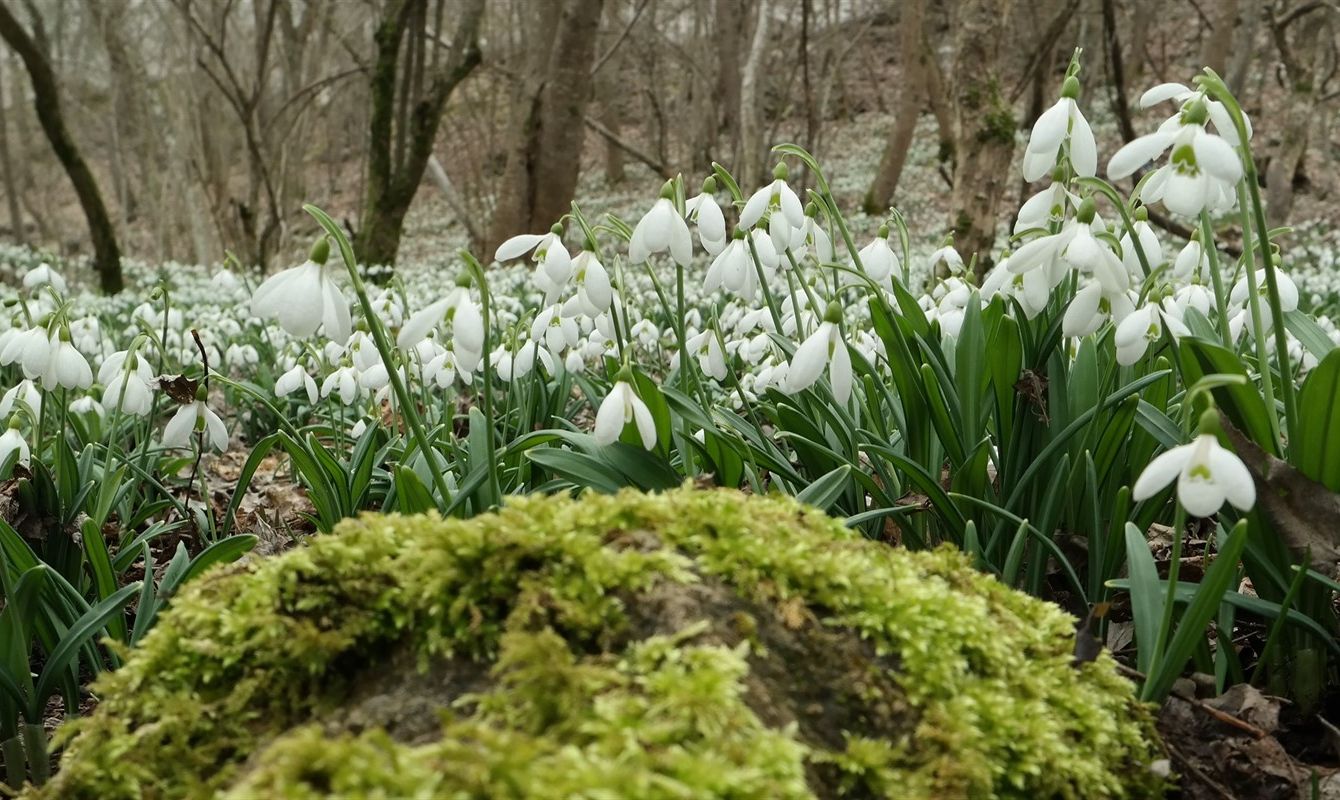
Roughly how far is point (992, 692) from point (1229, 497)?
1.15 ft

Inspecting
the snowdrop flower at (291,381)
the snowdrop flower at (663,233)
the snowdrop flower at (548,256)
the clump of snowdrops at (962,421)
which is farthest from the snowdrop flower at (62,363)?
the snowdrop flower at (663,233)

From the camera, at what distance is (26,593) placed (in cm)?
173

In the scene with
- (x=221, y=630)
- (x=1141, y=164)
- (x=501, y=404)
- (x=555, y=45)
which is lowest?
(x=501, y=404)

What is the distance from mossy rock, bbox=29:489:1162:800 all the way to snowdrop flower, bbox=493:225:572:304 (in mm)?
930

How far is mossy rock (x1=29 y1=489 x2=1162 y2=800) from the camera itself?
939mm

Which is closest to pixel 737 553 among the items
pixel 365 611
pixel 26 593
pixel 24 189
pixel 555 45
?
pixel 365 611

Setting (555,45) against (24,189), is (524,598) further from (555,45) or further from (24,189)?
(24,189)

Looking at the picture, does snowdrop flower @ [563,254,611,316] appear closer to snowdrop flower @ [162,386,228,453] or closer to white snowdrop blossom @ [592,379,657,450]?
white snowdrop blossom @ [592,379,657,450]

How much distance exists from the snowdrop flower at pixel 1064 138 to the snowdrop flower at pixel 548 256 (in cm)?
88

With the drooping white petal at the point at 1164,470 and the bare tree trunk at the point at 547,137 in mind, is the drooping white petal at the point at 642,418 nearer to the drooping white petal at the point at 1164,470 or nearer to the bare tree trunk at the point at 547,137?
the drooping white petal at the point at 1164,470

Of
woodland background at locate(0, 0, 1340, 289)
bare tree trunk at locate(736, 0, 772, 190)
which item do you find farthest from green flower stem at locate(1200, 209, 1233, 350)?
bare tree trunk at locate(736, 0, 772, 190)

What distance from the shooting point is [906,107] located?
1420cm

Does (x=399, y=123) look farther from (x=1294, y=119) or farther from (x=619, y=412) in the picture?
(x=619, y=412)

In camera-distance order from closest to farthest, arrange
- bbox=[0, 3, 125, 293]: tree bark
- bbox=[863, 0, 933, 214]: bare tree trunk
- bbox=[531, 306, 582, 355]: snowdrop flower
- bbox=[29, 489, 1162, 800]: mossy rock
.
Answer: bbox=[29, 489, 1162, 800]: mossy rock < bbox=[531, 306, 582, 355]: snowdrop flower < bbox=[0, 3, 125, 293]: tree bark < bbox=[863, 0, 933, 214]: bare tree trunk
